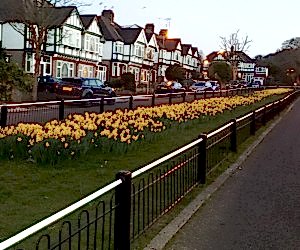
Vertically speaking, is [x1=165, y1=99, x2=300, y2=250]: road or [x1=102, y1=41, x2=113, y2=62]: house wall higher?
[x1=102, y1=41, x2=113, y2=62]: house wall

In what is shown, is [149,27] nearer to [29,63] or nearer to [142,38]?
[142,38]

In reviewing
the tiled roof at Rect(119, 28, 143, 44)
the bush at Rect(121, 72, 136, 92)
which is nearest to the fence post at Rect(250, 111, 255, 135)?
the bush at Rect(121, 72, 136, 92)

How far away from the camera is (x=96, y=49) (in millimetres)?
55938

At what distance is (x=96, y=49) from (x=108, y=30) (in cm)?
693

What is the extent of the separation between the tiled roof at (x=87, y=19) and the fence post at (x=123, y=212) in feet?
161

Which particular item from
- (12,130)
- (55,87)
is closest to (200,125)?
(12,130)

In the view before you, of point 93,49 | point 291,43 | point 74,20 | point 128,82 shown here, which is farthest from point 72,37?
point 291,43

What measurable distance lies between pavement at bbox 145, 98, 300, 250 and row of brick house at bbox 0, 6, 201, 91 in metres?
35.2

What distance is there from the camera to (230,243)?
5.55 m

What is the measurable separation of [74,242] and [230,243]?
1614mm

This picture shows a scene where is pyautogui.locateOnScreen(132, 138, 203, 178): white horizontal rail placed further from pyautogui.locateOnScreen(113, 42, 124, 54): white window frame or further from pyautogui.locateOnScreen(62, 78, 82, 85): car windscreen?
pyautogui.locateOnScreen(113, 42, 124, 54): white window frame

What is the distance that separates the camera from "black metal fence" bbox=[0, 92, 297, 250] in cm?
421

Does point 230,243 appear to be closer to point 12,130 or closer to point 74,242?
point 74,242

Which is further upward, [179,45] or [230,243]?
[179,45]
